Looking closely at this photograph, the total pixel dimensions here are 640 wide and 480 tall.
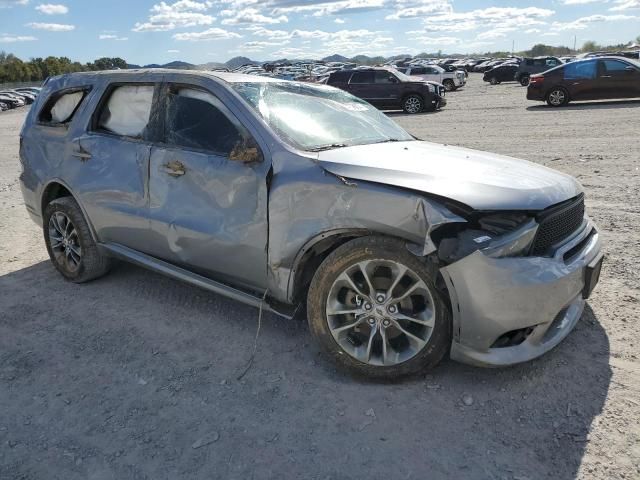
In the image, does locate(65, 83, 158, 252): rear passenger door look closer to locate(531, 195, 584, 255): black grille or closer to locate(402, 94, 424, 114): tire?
locate(531, 195, 584, 255): black grille

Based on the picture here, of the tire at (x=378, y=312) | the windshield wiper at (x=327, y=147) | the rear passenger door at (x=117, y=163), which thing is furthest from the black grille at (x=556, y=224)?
the rear passenger door at (x=117, y=163)

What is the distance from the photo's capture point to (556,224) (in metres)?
3.17

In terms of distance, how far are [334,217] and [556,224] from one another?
1271 millimetres

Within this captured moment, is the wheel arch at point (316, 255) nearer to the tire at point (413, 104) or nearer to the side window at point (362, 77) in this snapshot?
the tire at point (413, 104)

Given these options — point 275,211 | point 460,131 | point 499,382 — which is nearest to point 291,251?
point 275,211

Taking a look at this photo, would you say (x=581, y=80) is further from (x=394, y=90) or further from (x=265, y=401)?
(x=265, y=401)

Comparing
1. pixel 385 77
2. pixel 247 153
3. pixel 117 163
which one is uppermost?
pixel 385 77

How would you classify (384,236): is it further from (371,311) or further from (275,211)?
(275,211)

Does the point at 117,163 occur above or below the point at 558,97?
below

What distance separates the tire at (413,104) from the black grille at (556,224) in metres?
16.8

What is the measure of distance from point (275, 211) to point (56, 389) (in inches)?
65.3

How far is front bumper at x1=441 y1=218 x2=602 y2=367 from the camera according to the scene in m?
2.81

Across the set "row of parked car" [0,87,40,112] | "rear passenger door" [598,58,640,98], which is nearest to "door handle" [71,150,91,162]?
"rear passenger door" [598,58,640,98]

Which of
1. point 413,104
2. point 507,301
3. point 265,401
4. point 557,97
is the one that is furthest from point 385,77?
point 265,401
